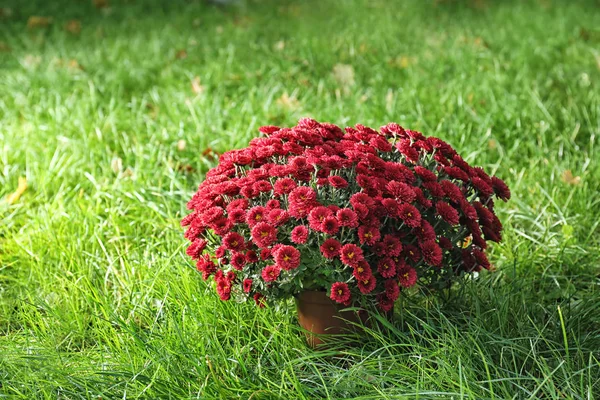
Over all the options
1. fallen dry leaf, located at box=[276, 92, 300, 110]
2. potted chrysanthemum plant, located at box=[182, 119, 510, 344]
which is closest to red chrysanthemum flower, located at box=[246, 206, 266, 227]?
potted chrysanthemum plant, located at box=[182, 119, 510, 344]

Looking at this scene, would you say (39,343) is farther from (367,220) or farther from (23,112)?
(23,112)

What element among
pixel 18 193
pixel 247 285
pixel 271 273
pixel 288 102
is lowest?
pixel 18 193

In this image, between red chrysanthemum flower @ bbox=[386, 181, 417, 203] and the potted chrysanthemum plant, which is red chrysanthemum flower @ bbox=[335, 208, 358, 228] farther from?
red chrysanthemum flower @ bbox=[386, 181, 417, 203]

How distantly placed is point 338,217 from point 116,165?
186cm

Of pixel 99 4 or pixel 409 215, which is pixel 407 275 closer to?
pixel 409 215

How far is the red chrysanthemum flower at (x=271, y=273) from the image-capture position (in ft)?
6.50

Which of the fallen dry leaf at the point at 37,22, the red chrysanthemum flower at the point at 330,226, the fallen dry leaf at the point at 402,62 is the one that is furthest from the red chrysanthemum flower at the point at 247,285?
the fallen dry leaf at the point at 37,22

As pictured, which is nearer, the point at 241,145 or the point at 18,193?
the point at 18,193

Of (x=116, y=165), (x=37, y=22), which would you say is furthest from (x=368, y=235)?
(x=37, y=22)

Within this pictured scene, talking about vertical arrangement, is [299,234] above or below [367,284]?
above

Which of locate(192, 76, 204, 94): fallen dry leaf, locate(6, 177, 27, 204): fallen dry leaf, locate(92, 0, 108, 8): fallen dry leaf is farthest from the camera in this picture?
locate(92, 0, 108, 8): fallen dry leaf

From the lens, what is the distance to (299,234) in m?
1.97

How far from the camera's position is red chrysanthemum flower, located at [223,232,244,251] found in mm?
2061

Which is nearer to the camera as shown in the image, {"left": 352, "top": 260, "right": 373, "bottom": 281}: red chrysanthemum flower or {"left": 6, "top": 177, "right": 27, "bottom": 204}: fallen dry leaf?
{"left": 352, "top": 260, "right": 373, "bottom": 281}: red chrysanthemum flower
